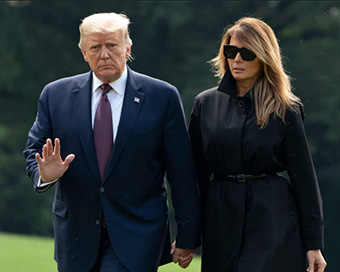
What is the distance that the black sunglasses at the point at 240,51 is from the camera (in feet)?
14.9

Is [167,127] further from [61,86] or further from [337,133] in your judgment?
[337,133]

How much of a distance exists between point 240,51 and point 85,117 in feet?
3.24

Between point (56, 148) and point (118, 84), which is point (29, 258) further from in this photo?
point (56, 148)

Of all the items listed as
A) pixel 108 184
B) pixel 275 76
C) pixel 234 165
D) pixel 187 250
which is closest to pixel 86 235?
pixel 108 184

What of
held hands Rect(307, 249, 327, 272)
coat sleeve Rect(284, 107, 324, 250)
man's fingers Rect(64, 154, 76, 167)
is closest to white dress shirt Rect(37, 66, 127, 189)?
man's fingers Rect(64, 154, 76, 167)

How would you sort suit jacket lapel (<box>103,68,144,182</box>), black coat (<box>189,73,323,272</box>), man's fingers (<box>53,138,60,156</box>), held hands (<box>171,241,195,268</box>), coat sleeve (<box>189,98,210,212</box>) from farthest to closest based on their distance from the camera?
coat sleeve (<box>189,98,210,212</box>), held hands (<box>171,241,195,268</box>), black coat (<box>189,73,323,272</box>), suit jacket lapel (<box>103,68,144,182</box>), man's fingers (<box>53,138,60,156</box>)

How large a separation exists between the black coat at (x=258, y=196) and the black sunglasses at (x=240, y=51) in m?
0.19

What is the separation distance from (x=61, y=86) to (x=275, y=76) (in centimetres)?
128

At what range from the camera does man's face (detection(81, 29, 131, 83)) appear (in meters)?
4.36

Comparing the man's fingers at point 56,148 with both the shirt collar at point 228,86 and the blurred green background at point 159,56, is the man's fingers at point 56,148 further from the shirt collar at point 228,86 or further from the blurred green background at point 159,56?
the blurred green background at point 159,56

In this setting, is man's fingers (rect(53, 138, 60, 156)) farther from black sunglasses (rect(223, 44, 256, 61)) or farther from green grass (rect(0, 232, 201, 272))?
green grass (rect(0, 232, 201, 272))

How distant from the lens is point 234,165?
14.9ft

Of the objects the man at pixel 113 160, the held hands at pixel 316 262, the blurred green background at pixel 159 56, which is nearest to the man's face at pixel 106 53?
the man at pixel 113 160

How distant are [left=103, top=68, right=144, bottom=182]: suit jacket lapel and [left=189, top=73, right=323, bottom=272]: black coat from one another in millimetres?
473
